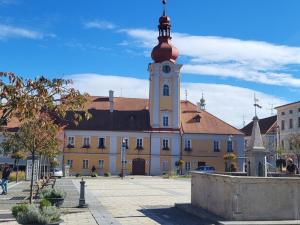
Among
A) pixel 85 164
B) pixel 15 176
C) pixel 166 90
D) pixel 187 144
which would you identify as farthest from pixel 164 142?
pixel 15 176

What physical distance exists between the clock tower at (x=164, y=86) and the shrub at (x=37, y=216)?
5239 cm

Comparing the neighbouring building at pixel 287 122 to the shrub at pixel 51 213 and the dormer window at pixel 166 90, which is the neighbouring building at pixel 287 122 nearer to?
the dormer window at pixel 166 90

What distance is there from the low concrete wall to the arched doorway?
48.7m

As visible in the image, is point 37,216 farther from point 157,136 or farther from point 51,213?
point 157,136

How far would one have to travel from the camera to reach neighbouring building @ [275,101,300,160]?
77250 millimetres

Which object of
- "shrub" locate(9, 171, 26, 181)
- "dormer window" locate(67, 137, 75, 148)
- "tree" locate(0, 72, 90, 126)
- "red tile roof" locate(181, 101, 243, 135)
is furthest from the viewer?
"red tile roof" locate(181, 101, 243, 135)

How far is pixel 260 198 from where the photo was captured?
43.9 ft

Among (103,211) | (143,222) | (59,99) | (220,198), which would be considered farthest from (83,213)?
(59,99)

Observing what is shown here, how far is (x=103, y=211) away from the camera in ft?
55.0

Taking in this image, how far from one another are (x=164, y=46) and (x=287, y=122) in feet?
93.0

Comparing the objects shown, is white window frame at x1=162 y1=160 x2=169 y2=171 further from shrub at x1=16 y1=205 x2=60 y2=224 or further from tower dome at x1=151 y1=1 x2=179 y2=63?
shrub at x1=16 y1=205 x2=60 y2=224

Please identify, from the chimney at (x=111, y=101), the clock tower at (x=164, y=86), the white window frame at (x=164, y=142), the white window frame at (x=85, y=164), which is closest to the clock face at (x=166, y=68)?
the clock tower at (x=164, y=86)

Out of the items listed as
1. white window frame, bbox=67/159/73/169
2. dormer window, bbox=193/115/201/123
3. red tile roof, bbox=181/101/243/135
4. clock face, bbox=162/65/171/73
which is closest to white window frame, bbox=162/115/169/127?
red tile roof, bbox=181/101/243/135

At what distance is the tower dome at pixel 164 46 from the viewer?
2516 inches
